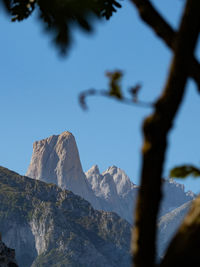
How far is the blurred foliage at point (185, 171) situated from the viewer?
17.2 ft

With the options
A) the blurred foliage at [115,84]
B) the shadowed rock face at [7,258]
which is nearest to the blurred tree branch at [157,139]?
the blurred foliage at [115,84]

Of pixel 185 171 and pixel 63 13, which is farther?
pixel 185 171

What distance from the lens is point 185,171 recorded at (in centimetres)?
536

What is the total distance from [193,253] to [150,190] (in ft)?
2.07

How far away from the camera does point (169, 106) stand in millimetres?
4047

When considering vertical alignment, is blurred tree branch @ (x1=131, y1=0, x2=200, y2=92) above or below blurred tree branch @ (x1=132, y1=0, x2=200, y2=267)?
above

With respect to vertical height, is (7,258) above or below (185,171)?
above

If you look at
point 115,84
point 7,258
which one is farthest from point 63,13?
point 7,258

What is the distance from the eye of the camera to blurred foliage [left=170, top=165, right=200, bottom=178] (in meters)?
5.25

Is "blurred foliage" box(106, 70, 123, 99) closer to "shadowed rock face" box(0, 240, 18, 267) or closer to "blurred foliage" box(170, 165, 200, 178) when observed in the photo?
"blurred foliage" box(170, 165, 200, 178)

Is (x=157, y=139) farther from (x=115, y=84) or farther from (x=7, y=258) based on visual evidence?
(x=7, y=258)

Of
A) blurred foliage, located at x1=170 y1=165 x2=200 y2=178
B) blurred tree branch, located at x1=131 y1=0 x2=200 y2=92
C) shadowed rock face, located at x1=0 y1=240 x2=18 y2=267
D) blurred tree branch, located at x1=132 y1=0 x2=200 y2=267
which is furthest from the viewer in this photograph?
shadowed rock face, located at x1=0 y1=240 x2=18 y2=267

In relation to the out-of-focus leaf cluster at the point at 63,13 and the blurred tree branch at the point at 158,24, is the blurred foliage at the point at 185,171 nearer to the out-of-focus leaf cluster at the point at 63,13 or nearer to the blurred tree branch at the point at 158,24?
the blurred tree branch at the point at 158,24

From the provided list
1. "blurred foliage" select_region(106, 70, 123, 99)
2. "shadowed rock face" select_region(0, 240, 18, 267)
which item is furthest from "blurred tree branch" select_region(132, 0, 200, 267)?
"shadowed rock face" select_region(0, 240, 18, 267)
